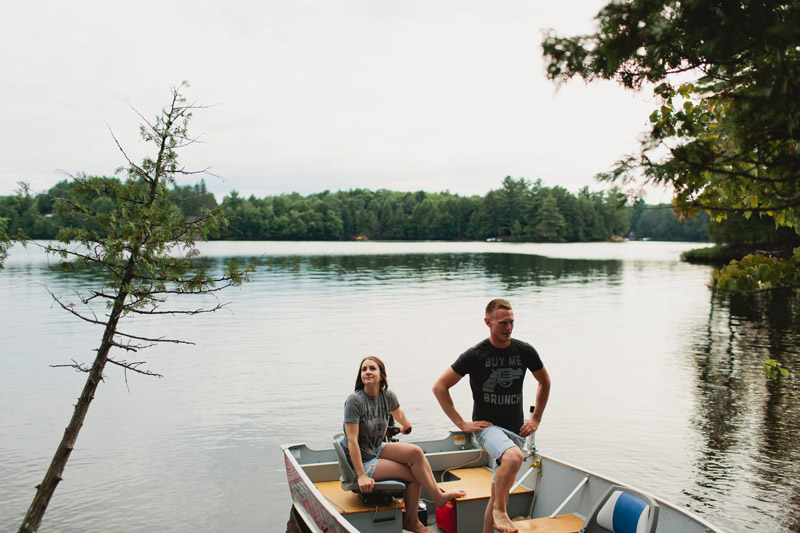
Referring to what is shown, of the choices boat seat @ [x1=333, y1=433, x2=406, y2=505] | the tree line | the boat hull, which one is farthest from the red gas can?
the tree line

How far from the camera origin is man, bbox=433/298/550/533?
5852mm

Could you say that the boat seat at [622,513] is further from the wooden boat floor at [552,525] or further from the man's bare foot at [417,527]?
the man's bare foot at [417,527]

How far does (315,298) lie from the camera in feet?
122

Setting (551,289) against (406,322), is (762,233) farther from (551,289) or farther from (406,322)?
(406,322)

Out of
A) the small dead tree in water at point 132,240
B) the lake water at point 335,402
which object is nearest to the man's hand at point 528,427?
the small dead tree in water at point 132,240

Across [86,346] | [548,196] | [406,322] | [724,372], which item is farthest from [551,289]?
[548,196]

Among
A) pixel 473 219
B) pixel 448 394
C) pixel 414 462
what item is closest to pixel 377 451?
pixel 414 462

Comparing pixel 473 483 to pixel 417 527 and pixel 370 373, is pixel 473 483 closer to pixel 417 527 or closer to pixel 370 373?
pixel 417 527

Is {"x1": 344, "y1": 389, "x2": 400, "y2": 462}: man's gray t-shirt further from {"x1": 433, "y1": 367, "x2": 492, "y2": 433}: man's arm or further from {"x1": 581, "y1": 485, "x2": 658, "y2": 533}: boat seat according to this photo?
{"x1": 581, "y1": 485, "x2": 658, "y2": 533}: boat seat

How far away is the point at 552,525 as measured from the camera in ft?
21.0

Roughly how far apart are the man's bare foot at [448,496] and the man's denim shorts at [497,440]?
812 mm

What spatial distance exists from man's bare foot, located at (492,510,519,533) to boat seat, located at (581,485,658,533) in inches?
31.1

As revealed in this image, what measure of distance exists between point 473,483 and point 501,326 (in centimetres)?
253

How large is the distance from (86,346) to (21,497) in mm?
13884
